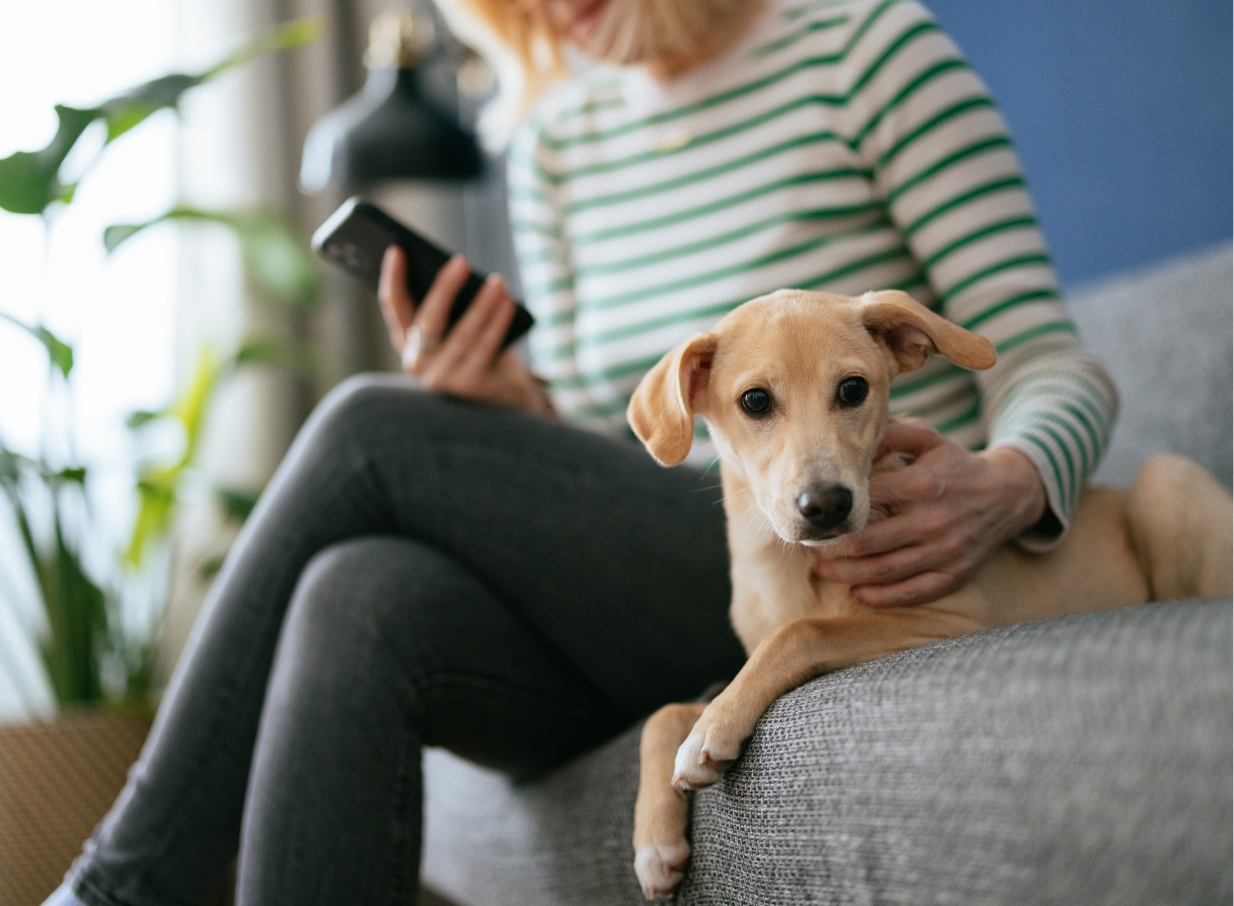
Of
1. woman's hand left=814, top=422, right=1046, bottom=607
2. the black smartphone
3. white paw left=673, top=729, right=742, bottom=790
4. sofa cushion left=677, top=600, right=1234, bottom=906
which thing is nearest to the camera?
sofa cushion left=677, top=600, right=1234, bottom=906

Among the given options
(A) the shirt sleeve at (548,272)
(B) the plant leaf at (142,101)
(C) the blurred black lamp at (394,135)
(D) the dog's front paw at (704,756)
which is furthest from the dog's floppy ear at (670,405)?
(C) the blurred black lamp at (394,135)

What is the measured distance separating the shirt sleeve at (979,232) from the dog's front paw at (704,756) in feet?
1.38

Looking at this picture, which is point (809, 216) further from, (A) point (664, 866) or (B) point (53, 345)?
(B) point (53, 345)

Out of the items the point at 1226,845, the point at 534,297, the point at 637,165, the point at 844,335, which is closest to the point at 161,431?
the point at 534,297

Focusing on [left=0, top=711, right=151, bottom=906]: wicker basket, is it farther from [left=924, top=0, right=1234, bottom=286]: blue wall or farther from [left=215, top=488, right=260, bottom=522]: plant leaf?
[left=924, top=0, right=1234, bottom=286]: blue wall

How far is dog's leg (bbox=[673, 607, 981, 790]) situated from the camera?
30.1 inches

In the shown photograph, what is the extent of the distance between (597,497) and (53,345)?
47.3 inches

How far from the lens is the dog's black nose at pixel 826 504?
0.81m

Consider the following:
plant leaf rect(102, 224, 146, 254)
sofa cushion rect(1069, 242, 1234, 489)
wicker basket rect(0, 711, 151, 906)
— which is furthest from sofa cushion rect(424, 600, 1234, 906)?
plant leaf rect(102, 224, 146, 254)

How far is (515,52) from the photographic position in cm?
178

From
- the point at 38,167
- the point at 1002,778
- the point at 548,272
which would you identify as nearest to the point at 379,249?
the point at 548,272

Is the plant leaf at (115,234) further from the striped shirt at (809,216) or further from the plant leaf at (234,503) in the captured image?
the striped shirt at (809,216)

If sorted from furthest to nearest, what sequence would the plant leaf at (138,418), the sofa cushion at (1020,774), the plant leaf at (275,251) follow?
Result: the plant leaf at (275,251) → the plant leaf at (138,418) → the sofa cushion at (1020,774)

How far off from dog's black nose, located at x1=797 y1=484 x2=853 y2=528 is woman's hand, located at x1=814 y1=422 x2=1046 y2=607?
2.2 inches
